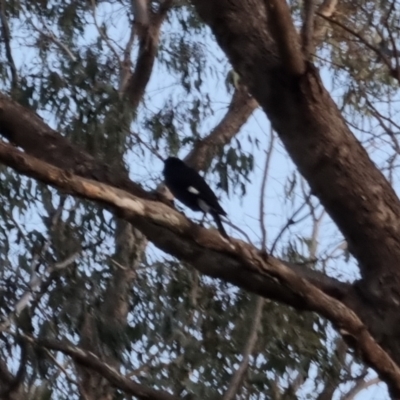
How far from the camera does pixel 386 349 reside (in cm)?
262

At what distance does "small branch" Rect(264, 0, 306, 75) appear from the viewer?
261cm

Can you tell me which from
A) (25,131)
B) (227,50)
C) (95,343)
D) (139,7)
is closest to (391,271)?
(227,50)

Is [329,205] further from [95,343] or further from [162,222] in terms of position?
[95,343]

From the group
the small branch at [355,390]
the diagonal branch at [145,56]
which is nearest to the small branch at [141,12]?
the diagonal branch at [145,56]

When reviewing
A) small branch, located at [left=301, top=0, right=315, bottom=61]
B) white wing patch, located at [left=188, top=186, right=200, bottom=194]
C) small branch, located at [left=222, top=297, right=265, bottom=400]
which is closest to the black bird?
white wing patch, located at [left=188, top=186, right=200, bottom=194]

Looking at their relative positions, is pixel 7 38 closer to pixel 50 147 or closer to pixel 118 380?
pixel 50 147

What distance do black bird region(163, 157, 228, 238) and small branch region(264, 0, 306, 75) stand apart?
109cm

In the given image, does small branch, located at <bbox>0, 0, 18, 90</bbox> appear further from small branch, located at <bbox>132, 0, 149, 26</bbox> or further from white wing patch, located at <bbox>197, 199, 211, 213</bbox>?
white wing patch, located at <bbox>197, 199, 211, 213</bbox>

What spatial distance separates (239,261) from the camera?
254 centimetres

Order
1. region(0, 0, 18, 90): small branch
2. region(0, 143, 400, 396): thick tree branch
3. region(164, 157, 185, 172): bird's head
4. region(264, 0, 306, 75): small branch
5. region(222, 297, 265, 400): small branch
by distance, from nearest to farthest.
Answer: region(0, 143, 400, 396): thick tree branch → region(264, 0, 306, 75): small branch → region(222, 297, 265, 400): small branch → region(164, 157, 185, 172): bird's head → region(0, 0, 18, 90): small branch

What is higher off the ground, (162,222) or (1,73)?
(1,73)

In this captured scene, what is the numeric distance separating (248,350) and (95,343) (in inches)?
31.9

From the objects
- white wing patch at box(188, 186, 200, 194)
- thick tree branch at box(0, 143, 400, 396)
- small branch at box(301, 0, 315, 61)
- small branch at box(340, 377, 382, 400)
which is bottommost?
thick tree branch at box(0, 143, 400, 396)

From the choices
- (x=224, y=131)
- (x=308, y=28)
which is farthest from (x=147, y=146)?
(x=308, y=28)
